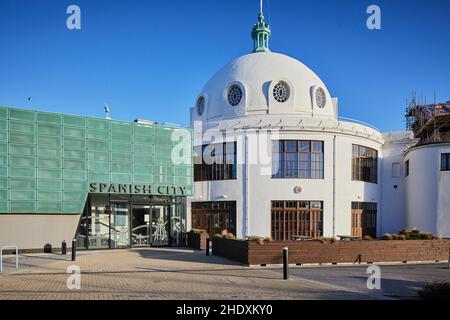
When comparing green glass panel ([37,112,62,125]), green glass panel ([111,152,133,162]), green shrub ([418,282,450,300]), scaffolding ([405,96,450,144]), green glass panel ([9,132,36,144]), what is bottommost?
green shrub ([418,282,450,300])

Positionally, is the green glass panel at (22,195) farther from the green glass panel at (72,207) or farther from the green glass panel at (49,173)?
the green glass panel at (72,207)

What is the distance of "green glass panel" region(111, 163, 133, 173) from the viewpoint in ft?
81.1

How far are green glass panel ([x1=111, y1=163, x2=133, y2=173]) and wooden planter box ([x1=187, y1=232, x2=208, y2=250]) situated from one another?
5.15 m

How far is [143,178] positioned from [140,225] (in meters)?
2.77

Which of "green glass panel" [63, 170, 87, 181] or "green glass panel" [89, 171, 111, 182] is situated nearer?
"green glass panel" [63, 170, 87, 181]

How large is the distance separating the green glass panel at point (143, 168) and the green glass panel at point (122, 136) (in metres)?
1.51

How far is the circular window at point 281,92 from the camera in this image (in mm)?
34312

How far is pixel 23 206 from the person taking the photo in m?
21.9

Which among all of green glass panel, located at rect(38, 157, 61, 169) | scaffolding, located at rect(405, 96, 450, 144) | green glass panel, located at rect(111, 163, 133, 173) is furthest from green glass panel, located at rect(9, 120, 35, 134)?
scaffolding, located at rect(405, 96, 450, 144)

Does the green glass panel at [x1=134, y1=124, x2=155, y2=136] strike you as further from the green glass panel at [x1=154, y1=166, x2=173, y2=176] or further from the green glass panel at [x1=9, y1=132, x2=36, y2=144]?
the green glass panel at [x1=9, y1=132, x2=36, y2=144]

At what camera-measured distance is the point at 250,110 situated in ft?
112

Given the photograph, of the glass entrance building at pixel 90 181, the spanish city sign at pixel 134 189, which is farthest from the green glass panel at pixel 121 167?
the spanish city sign at pixel 134 189
